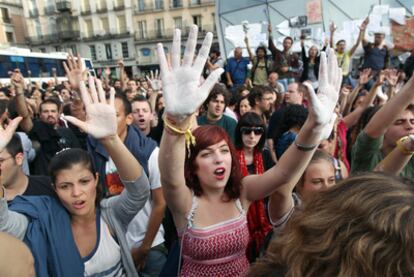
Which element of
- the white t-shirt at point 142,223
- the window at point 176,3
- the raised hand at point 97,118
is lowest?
the white t-shirt at point 142,223

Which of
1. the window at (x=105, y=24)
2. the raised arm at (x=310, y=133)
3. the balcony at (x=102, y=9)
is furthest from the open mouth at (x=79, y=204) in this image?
the balcony at (x=102, y=9)

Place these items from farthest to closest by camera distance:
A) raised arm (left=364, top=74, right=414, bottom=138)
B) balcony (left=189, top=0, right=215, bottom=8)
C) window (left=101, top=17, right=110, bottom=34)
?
window (left=101, top=17, right=110, bottom=34), balcony (left=189, top=0, right=215, bottom=8), raised arm (left=364, top=74, right=414, bottom=138)

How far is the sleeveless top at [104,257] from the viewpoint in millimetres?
1662

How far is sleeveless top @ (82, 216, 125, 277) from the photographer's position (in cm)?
166

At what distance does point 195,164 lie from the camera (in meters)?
1.88

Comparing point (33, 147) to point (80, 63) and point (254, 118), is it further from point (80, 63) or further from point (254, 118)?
point (254, 118)

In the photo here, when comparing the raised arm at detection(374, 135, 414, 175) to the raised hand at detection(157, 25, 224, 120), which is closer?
the raised hand at detection(157, 25, 224, 120)

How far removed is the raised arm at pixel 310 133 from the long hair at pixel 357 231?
2.12 feet

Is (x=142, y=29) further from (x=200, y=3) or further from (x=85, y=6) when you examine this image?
(x=85, y=6)

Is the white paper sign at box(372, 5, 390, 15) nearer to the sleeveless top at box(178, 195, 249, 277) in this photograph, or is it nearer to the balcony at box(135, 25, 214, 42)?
the sleeveless top at box(178, 195, 249, 277)

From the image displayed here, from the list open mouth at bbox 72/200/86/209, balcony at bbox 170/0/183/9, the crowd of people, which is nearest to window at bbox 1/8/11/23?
balcony at bbox 170/0/183/9

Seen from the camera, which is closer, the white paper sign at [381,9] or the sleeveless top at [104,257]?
the sleeveless top at [104,257]

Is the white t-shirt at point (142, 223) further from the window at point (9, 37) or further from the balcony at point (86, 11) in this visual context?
the window at point (9, 37)

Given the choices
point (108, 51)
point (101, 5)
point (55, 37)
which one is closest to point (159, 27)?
point (108, 51)
